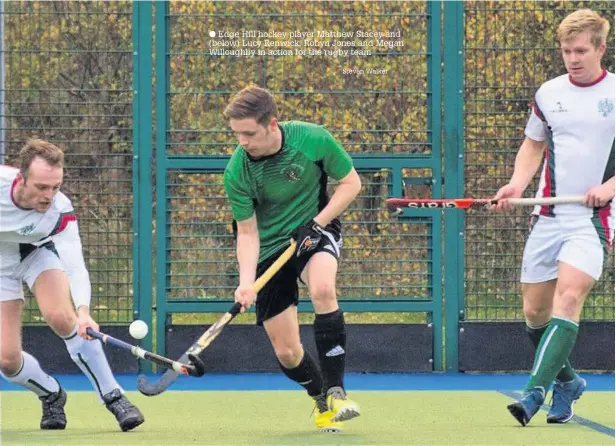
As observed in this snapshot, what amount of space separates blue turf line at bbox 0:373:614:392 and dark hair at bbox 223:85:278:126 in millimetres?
2707

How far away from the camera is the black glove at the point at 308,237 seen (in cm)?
591

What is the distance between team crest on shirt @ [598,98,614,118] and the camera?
5949 millimetres

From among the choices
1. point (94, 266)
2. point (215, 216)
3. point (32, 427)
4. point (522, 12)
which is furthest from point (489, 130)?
point (32, 427)

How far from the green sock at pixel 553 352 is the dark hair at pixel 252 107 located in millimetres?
1489

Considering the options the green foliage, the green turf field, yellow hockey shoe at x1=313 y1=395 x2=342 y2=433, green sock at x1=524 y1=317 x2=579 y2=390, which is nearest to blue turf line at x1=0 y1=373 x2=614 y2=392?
the green turf field

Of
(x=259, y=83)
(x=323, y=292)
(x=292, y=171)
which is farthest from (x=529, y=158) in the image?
(x=259, y=83)

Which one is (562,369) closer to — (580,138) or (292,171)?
(580,138)

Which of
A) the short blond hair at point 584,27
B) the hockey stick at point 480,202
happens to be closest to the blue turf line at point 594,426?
the hockey stick at point 480,202

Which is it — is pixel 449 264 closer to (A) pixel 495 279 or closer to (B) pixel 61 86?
(A) pixel 495 279

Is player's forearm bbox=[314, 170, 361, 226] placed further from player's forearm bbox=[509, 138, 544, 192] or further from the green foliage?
the green foliage

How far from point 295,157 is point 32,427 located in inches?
65.9

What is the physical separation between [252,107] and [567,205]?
1430 millimetres

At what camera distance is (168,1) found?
28.6ft

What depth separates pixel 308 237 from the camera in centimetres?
591
